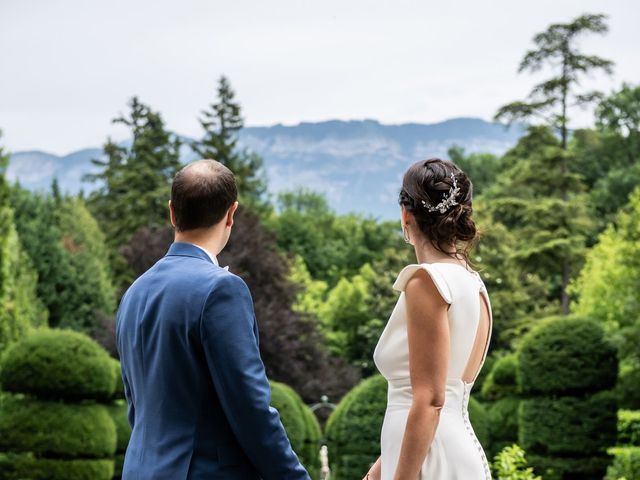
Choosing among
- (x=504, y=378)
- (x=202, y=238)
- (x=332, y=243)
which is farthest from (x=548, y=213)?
(x=202, y=238)

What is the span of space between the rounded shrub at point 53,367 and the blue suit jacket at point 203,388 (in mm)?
13944

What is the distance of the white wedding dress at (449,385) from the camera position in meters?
3.42

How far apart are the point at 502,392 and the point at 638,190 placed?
5.27m

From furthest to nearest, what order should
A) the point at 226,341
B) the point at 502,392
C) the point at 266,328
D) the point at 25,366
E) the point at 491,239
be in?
the point at 491,239
the point at 266,328
the point at 502,392
the point at 25,366
the point at 226,341

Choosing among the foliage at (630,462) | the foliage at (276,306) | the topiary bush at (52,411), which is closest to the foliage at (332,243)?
the foliage at (276,306)

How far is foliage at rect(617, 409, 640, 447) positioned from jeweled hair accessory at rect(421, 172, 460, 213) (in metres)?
10.3

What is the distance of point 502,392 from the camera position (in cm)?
2219

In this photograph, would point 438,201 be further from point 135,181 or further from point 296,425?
point 135,181

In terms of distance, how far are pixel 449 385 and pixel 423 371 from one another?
18cm

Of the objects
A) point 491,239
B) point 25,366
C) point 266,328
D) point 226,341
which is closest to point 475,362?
point 226,341

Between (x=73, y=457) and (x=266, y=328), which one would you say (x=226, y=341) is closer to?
(x=73, y=457)

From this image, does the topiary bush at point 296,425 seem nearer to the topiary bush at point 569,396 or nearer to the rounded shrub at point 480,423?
the rounded shrub at point 480,423

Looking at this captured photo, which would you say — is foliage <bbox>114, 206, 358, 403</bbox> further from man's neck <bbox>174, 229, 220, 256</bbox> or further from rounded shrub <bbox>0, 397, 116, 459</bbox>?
man's neck <bbox>174, 229, 220, 256</bbox>

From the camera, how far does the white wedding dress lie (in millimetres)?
3422
